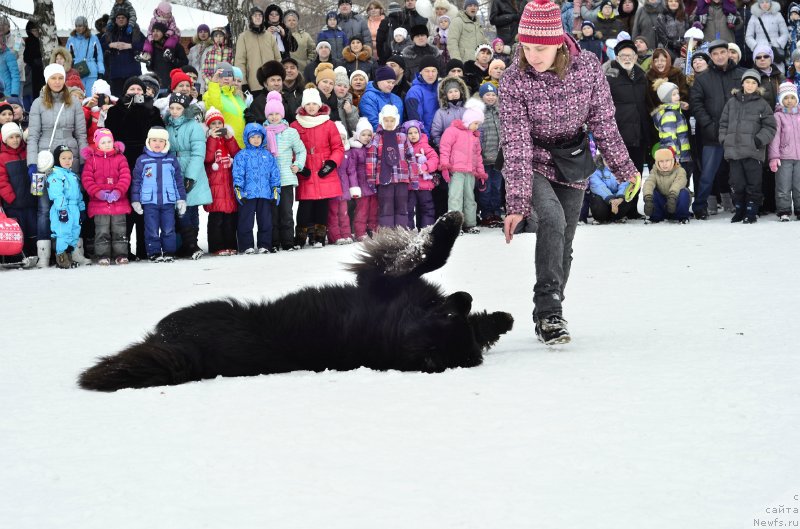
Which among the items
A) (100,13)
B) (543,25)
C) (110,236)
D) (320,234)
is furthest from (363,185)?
(100,13)

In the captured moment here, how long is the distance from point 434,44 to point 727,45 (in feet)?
15.0

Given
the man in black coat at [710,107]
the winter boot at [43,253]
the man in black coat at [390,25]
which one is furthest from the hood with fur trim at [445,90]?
the winter boot at [43,253]

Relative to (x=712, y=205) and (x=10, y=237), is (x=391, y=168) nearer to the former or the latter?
(x=10, y=237)

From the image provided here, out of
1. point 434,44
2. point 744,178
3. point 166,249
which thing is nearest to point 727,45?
point 744,178

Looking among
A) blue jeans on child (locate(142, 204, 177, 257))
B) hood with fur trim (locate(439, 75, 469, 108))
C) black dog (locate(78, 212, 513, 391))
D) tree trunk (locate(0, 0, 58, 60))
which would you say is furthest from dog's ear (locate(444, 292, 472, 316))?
tree trunk (locate(0, 0, 58, 60))

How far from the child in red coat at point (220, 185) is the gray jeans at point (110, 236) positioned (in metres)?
0.94

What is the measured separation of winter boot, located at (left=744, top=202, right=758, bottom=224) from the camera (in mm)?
11031

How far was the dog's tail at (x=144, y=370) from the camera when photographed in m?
3.87

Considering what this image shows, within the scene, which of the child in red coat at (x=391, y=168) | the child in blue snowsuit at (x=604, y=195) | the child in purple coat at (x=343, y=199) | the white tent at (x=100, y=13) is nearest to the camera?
the child in purple coat at (x=343, y=199)

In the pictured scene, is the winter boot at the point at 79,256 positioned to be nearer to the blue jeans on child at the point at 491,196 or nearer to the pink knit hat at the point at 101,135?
the pink knit hat at the point at 101,135

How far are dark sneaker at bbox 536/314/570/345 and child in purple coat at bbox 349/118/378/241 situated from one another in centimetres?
632

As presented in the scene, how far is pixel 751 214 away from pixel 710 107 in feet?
5.08

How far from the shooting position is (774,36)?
14219 mm

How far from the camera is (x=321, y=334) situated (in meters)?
4.00
